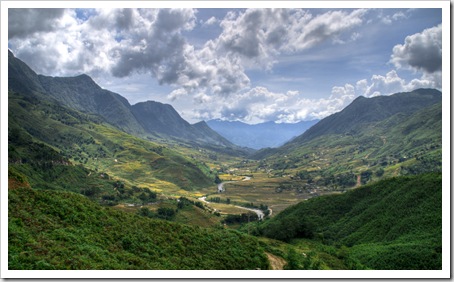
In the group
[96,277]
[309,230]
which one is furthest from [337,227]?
[96,277]

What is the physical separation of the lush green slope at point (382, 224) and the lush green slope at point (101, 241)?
813 inches

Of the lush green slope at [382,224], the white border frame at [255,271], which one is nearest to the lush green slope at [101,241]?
the white border frame at [255,271]

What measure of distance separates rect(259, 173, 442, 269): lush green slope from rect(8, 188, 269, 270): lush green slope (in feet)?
67.8

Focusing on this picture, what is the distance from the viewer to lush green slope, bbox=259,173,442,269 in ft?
125

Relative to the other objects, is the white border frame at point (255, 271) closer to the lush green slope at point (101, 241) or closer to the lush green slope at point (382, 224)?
the lush green slope at point (101, 241)

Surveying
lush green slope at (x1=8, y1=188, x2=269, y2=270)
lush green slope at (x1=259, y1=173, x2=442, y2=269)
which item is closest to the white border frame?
lush green slope at (x1=8, y1=188, x2=269, y2=270)

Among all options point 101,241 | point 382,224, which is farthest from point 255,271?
point 382,224

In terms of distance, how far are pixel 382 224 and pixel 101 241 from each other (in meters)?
57.0

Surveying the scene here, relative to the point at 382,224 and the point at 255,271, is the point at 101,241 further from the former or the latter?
the point at 382,224

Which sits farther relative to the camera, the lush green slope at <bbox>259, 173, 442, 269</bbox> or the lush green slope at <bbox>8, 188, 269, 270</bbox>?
the lush green slope at <bbox>259, 173, 442, 269</bbox>

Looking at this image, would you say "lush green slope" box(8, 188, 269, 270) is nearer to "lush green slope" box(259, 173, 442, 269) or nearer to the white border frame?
the white border frame

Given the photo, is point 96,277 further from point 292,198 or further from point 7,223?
point 292,198

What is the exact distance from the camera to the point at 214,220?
109625 millimetres

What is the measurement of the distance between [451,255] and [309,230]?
42.2 metres
